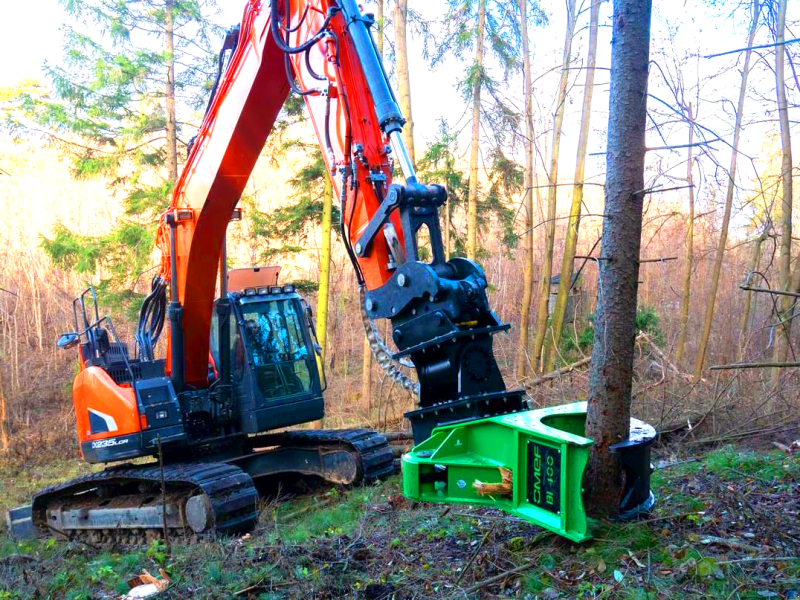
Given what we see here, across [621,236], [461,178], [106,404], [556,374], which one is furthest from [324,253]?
[621,236]

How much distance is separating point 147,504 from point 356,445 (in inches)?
92.4

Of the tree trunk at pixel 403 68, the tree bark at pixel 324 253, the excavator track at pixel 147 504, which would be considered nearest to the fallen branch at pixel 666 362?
the excavator track at pixel 147 504

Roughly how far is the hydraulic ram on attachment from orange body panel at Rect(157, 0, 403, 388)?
3.94ft

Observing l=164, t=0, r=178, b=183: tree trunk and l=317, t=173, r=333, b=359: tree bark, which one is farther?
l=164, t=0, r=178, b=183: tree trunk

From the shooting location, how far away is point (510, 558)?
4.17m

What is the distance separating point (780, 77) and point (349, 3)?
10.0 meters

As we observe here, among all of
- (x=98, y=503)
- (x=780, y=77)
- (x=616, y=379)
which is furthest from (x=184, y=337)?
(x=780, y=77)

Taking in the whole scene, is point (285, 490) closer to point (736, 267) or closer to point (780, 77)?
point (780, 77)

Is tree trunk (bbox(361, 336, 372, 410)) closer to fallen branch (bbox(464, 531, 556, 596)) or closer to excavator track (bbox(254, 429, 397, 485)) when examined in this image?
excavator track (bbox(254, 429, 397, 485))

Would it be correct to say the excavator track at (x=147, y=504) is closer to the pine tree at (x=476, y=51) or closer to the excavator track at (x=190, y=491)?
the excavator track at (x=190, y=491)

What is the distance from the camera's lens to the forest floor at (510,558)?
3.64 metres

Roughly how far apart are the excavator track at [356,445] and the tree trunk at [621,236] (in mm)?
4583

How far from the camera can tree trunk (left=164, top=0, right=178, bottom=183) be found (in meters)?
16.3

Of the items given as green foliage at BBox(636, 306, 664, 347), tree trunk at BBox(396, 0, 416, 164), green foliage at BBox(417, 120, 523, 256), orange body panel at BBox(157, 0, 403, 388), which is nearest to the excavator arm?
orange body panel at BBox(157, 0, 403, 388)
